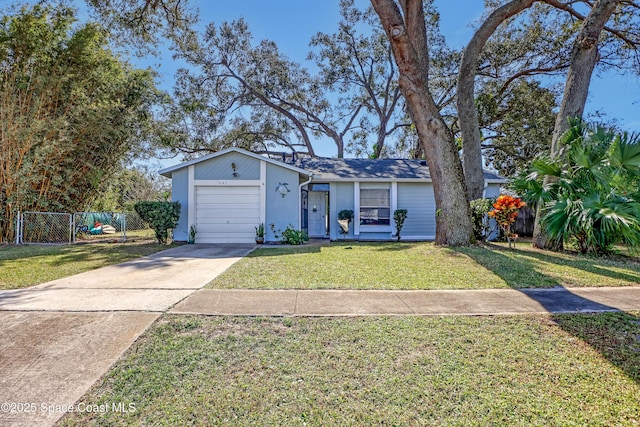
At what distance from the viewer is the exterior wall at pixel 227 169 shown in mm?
11531

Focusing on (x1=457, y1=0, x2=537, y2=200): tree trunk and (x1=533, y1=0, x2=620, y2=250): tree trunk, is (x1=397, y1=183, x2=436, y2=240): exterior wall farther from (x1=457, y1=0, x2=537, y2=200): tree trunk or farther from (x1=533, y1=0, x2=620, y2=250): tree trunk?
(x1=533, y1=0, x2=620, y2=250): tree trunk

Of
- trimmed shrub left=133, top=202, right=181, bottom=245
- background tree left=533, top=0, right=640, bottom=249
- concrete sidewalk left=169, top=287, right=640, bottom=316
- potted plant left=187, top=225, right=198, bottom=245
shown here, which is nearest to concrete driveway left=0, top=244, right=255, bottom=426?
concrete sidewalk left=169, top=287, right=640, bottom=316

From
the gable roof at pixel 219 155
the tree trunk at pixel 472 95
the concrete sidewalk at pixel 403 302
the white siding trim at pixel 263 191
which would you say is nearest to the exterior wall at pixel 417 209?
the tree trunk at pixel 472 95

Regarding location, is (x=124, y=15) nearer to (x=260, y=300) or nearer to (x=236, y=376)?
(x=260, y=300)

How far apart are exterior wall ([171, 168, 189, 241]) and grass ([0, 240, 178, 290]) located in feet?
5.85

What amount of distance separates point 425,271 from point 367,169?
9129mm

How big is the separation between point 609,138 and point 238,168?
1061cm

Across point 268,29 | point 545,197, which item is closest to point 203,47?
point 268,29

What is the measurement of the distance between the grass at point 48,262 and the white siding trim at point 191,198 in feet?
6.18

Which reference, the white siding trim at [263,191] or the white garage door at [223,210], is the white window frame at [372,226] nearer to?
the white siding trim at [263,191]

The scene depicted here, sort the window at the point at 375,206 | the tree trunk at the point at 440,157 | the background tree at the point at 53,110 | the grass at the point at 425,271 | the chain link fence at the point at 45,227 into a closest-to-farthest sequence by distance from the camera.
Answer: the grass at the point at 425,271 → the tree trunk at the point at 440,157 → the background tree at the point at 53,110 → the chain link fence at the point at 45,227 → the window at the point at 375,206

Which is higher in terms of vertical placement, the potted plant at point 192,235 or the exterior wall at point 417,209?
the exterior wall at point 417,209

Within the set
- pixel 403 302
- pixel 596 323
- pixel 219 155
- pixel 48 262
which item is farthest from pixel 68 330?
pixel 219 155

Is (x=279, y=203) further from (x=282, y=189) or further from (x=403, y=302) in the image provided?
(x=403, y=302)
